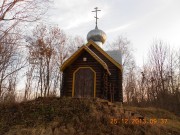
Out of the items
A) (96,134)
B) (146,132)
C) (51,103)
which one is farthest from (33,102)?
(146,132)

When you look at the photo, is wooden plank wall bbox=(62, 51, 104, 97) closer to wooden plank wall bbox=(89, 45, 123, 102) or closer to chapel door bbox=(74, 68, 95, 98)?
chapel door bbox=(74, 68, 95, 98)

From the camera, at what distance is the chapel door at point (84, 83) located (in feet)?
46.7

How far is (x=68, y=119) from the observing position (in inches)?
391

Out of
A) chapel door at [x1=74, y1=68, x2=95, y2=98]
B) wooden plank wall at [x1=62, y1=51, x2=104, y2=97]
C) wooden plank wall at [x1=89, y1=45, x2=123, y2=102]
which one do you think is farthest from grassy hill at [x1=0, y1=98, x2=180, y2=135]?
wooden plank wall at [x1=89, y1=45, x2=123, y2=102]

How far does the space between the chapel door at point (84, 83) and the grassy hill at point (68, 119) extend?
3.04 metres

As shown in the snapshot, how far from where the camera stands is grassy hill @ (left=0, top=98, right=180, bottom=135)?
922cm

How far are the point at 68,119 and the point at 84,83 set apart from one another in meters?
4.81

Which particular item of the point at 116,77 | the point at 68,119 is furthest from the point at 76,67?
the point at 68,119

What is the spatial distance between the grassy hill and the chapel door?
9.99 ft

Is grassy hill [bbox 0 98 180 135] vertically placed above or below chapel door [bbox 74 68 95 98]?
below

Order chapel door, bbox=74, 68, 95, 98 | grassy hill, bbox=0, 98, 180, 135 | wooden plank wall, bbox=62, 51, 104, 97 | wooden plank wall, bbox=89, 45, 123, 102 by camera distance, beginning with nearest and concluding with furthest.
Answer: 1. grassy hill, bbox=0, 98, 180, 135
2. chapel door, bbox=74, 68, 95, 98
3. wooden plank wall, bbox=62, 51, 104, 97
4. wooden plank wall, bbox=89, 45, 123, 102

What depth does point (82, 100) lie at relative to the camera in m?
11.0

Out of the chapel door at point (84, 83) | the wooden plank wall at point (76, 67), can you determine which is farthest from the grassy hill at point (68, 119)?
the wooden plank wall at point (76, 67)

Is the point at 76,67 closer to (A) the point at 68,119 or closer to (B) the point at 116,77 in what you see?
(B) the point at 116,77
